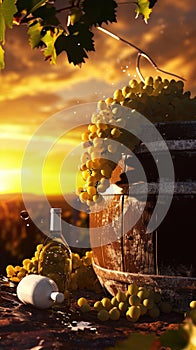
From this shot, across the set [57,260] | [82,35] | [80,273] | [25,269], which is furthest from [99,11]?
[25,269]

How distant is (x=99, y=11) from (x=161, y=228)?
3.06 feet

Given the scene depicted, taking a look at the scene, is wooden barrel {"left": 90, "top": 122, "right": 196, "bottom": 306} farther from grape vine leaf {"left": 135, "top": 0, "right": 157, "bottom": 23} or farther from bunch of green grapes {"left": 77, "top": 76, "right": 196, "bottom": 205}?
grape vine leaf {"left": 135, "top": 0, "right": 157, "bottom": 23}

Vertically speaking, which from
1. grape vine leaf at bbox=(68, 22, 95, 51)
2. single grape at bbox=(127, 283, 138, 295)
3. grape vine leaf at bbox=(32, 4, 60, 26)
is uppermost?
grape vine leaf at bbox=(32, 4, 60, 26)

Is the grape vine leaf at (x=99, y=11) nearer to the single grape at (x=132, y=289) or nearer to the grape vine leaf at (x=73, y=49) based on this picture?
the grape vine leaf at (x=73, y=49)

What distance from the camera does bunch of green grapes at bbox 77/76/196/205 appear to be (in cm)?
229

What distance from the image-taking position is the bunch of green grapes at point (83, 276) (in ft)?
9.04

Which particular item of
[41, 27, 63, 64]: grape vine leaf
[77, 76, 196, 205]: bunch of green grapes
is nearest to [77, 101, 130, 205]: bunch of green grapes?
[77, 76, 196, 205]: bunch of green grapes

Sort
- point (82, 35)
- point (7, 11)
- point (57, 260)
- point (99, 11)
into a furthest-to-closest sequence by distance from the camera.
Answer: point (57, 260) → point (82, 35) → point (99, 11) → point (7, 11)

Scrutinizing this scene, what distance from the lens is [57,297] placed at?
208 cm

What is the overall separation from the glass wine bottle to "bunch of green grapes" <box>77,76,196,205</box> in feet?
0.85

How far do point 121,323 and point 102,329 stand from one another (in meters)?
0.14

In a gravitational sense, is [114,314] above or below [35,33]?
below

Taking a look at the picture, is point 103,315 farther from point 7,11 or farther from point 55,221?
point 7,11

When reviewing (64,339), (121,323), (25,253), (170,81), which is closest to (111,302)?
(121,323)
